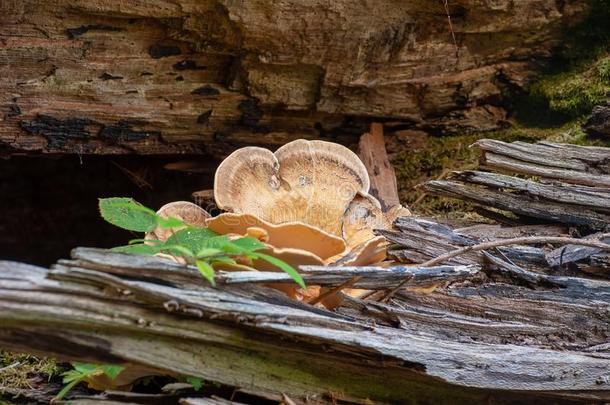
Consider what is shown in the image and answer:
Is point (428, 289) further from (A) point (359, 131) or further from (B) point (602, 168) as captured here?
(A) point (359, 131)

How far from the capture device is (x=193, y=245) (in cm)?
263

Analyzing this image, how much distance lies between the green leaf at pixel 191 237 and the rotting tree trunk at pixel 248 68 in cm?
147

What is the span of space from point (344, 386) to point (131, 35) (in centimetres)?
233

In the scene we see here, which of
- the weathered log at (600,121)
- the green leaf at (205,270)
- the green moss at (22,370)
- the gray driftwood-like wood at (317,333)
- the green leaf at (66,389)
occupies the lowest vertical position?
the green moss at (22,370)

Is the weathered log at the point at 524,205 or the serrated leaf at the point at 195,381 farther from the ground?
the weathered log at the point at 524,205

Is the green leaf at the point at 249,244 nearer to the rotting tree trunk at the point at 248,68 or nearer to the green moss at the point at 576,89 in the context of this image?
the rotting tree trunk at the point at 248,68

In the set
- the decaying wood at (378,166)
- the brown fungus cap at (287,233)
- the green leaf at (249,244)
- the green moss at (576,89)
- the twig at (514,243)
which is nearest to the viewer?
the green leaf at (249,244)

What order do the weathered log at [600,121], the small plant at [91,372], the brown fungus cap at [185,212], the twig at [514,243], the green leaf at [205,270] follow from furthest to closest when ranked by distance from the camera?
the weathered log at [600,121]
the brown fungus cap at [185,212]
the twig at [514,243]
the small plant at [91,372]
the green leaf at [205,270]

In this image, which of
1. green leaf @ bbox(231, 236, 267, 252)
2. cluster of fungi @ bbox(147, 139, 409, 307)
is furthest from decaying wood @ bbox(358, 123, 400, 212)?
green leaf @ bbox(231, 236, 267, 252)

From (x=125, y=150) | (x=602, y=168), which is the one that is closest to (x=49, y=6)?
(x=125, y=150)

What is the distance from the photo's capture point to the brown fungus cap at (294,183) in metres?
3.30

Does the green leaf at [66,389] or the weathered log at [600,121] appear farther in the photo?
the weathered log at [600,121]

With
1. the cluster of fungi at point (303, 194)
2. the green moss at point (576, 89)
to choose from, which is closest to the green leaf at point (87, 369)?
the cluster of fungi at point (303, 194)

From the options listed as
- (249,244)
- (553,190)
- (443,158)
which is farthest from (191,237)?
(443,158)
